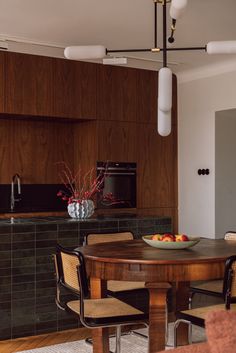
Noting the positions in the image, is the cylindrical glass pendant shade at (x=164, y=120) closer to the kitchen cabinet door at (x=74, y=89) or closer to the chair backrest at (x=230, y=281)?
the chair backrest at (x=230, y=281)

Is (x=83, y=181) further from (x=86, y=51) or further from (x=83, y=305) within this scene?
(x=83, y=305)

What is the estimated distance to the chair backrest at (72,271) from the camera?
3223 millimetres

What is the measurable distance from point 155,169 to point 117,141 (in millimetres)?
655

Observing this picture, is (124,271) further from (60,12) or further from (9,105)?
(9,105)

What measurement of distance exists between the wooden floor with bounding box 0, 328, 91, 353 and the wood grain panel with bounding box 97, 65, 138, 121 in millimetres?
2753

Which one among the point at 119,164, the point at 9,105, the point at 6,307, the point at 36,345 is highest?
the point at 9,105

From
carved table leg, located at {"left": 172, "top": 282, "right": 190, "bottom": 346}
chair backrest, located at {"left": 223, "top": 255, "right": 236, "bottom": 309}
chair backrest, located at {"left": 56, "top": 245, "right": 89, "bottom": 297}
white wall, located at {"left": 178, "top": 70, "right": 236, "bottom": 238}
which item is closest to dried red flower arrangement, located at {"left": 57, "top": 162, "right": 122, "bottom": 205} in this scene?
white wall, located at {"left": 178, "top": 70, "right": 236, "bottom": 238}

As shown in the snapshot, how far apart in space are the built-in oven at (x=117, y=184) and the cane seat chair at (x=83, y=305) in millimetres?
3000

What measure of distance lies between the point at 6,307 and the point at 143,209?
2.81 m

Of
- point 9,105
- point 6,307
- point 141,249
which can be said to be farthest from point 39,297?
point 9,105

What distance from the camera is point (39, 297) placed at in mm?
4434

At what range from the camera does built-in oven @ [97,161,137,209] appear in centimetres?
651

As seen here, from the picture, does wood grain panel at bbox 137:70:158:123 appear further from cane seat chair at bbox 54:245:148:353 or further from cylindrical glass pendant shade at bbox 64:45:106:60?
cane seat chair at bbox 54:245:148:353

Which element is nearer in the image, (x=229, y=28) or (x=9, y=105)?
(x=229, y=28)
